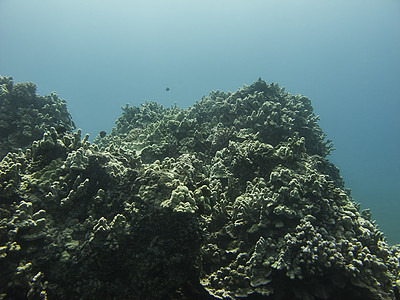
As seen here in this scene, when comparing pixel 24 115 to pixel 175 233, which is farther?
pixel 24 115

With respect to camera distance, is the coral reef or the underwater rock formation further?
the coral reef

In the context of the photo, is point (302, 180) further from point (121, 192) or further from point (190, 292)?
point (121, 192)

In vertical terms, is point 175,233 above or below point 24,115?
below

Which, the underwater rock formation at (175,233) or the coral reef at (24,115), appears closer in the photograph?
the underwater rock formation at (175,233)

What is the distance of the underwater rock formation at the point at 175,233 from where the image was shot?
380 centimetres

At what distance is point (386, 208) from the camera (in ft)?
147

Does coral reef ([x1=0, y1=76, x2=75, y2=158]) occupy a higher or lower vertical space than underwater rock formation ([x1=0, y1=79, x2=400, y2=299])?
higher

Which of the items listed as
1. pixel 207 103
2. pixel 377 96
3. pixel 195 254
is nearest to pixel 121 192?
pixel 195 254

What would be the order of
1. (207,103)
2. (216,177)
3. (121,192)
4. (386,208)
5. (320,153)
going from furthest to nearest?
(386,208), (207,103), (320,153), (216,177), (121,192)

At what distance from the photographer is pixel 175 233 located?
3875mm

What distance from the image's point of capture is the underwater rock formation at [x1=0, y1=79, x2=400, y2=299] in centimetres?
380

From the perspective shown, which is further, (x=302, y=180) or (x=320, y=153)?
(x=320, y=153)

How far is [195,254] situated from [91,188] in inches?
122

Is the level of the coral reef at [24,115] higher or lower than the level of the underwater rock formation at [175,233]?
higher
